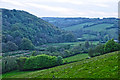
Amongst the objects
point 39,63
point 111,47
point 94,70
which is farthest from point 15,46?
point 94,70

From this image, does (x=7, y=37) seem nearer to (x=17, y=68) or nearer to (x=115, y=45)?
(x=17, y=68)

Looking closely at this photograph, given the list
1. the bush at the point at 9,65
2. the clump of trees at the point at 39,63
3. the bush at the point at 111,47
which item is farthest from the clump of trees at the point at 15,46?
the bush at the point at 111,47

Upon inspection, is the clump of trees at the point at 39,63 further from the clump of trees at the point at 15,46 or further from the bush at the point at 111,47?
the clump of trees at the point at 15,46

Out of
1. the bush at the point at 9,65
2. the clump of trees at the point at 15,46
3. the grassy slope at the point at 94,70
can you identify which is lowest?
the bush at the point at 9,65

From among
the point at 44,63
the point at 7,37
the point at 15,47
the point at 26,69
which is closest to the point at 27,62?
the point at 26,69

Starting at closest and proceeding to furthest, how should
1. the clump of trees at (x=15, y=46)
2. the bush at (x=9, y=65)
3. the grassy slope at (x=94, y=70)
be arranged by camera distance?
the grassy slope at (x=94, y=70)
the bush at (x=9, y=65)
the clump of trees at (x=15, y=46)

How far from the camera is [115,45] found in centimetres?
6669

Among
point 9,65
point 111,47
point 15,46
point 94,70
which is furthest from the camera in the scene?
point 15,46

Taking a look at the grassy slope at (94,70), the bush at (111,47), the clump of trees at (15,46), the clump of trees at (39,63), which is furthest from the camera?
the clump of trees at (15,46)

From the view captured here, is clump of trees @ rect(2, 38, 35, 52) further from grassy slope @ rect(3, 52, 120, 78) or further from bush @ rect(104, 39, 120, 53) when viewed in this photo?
grassy slope @ rect(3, 52, 120, 78)

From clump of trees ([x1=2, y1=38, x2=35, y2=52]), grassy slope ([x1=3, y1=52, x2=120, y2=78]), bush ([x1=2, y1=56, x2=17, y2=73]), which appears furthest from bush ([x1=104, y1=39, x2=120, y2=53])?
clump of trees ([x1=2, y1=38, x2=35, y2=52])

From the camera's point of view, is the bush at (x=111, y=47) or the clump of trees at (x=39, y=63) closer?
the bush at (x=111, y=47)

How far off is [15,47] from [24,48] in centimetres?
1248

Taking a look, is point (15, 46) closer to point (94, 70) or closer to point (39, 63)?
point (39, 63)
